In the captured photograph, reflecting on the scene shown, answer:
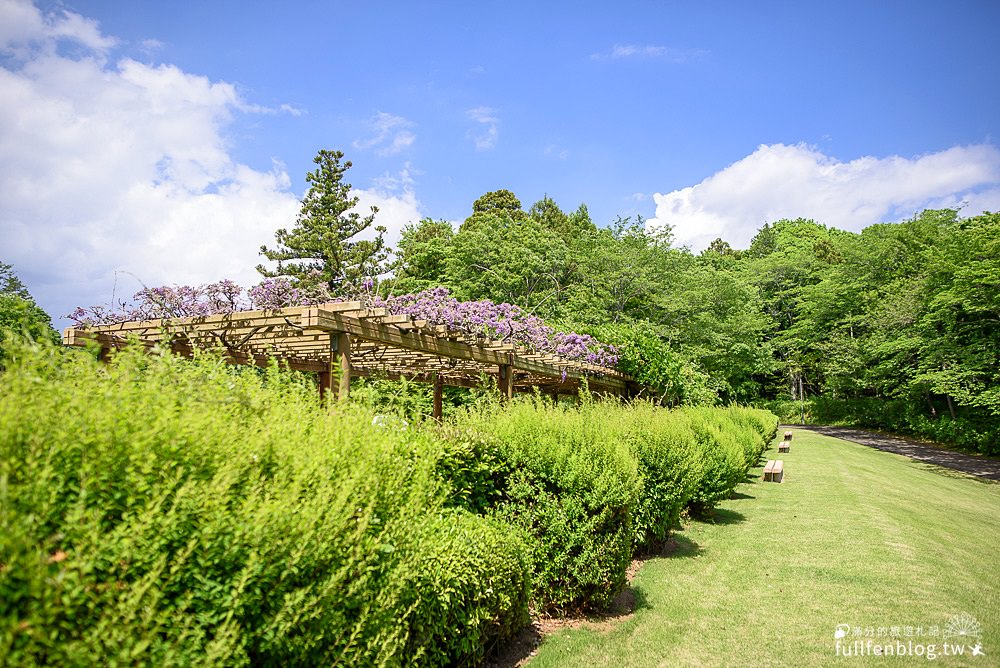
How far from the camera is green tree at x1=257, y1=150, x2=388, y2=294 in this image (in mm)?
30953

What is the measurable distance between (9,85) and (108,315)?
47.7 ft

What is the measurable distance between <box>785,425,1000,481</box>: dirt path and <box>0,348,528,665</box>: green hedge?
21111mm

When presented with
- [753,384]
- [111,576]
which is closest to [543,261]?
[753,384]

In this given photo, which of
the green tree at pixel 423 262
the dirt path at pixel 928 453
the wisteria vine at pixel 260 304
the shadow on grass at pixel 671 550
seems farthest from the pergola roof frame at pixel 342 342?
the dirt path at pixel 928 453

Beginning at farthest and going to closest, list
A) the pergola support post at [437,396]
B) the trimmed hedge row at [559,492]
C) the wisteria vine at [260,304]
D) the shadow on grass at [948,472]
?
the shadow on grass at [948,472], the pergola support post at [437,396], the wisteria vine at [260,304], the trimmed hedge row at [559,492]

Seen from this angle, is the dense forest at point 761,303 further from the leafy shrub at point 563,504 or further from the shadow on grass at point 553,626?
the leafy shrub at point 563,504

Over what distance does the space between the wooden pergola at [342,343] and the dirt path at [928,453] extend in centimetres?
1436

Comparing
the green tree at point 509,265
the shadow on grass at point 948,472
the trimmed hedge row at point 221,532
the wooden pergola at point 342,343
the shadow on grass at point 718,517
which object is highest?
the green tree at point 509,265

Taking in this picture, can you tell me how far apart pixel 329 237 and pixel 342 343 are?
84.8 feet

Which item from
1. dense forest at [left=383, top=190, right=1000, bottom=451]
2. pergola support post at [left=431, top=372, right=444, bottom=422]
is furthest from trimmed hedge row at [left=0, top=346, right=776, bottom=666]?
dense forest at [left=383, top=190, right=1000, bottom=451]

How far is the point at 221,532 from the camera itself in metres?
1.97

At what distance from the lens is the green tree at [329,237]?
1219 inches

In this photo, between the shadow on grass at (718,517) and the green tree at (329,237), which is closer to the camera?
the shadow on grass at (718,517)

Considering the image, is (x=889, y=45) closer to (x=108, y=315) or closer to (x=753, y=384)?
(x=108, y=315)
